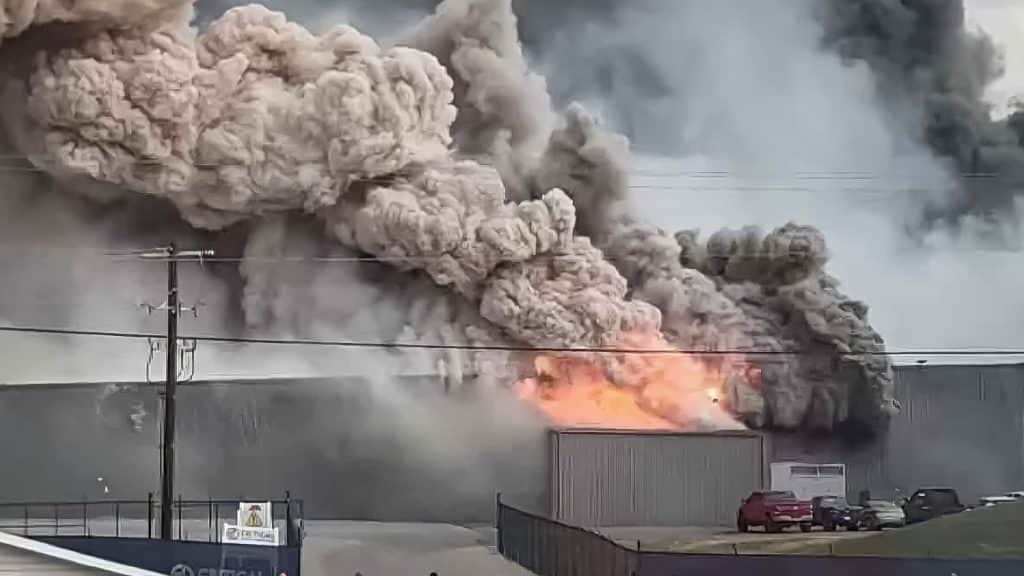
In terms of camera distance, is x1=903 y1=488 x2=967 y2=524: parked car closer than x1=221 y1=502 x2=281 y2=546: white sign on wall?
No

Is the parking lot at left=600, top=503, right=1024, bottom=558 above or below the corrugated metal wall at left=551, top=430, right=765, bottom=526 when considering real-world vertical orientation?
below

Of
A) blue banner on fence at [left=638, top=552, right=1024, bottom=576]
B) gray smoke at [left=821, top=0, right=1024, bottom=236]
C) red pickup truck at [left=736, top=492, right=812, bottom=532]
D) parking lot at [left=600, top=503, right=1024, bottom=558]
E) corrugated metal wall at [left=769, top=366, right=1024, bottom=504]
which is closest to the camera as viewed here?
blue banner on fence at [left=638, top=552, right=1024, bottom=576]

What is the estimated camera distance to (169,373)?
10.6 metres

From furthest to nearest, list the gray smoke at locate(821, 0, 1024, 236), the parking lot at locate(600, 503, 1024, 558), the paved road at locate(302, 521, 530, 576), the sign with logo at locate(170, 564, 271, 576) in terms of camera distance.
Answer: the gray smoke at locate(821, 0, 1024, 236) < the paved road at locate(302, 521, 530, 576) < the parking lot at locate(600, 503, 1024, 558) < the sign with logo at locate(170, 564, 271, 576)

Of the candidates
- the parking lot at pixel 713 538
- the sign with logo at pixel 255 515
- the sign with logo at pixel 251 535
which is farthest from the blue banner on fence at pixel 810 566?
the sign with logo at pixel 255 515

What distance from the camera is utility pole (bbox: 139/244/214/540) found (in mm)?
10461

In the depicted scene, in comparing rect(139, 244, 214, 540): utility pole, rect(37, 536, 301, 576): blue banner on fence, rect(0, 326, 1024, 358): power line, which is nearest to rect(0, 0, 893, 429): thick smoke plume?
rect(0, 326, 1024, 358): power line

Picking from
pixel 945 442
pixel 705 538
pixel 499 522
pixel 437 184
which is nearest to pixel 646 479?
pixel 705 538

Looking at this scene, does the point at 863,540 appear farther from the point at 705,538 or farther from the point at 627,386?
the point at 627,386

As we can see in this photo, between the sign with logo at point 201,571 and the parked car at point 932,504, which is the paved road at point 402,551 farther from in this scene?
the parked car at point 932,504

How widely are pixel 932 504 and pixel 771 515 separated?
1.40 m

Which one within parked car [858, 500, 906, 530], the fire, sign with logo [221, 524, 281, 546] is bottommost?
sign with logo [221, 524, 281, 546]

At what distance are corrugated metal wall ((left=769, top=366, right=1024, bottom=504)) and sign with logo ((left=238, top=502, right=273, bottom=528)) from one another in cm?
421

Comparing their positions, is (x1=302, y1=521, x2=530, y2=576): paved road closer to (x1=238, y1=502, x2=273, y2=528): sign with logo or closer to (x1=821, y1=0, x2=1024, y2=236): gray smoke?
(x1=238, y1=502, x2=273, y2=528): sign with logo
